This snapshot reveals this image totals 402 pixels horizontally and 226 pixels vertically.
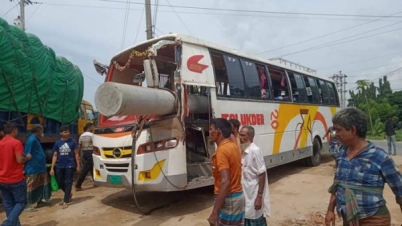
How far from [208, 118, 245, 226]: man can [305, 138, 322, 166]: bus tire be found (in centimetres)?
816

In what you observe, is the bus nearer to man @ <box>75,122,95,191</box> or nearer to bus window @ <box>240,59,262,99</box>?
bus window @ <box>240,59,262,99</box>

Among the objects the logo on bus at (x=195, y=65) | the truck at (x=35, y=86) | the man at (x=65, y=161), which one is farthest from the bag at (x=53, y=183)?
the logo on bus at (x=195, y=65)

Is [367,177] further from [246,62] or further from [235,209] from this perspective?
[246,62]

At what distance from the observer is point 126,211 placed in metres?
6.07

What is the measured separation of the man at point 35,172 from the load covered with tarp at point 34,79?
1.65 m

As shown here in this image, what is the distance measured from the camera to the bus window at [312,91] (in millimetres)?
10539

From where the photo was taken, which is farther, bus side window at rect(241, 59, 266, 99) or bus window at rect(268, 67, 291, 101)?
bus window at rect(268, 67, 291, 101)

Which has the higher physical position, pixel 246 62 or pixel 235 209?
pixel 246 62

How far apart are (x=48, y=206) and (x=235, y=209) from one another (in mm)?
4837

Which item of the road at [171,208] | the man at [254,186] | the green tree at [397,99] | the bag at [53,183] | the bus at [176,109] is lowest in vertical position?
the road at [171,208]

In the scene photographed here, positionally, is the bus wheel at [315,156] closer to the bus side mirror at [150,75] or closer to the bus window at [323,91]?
the bus window at [323,91]

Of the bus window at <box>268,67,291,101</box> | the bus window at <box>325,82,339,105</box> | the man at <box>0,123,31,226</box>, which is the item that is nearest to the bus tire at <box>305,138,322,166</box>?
the bus window at <box>325,82,339,105</box>

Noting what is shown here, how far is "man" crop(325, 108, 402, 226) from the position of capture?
2531 mm

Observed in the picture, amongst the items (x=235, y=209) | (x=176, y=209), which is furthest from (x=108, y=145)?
(x=235, y=209)
